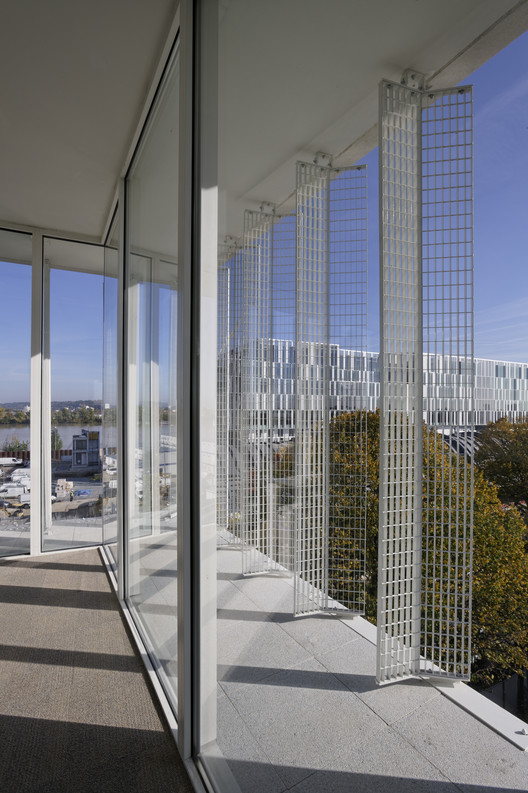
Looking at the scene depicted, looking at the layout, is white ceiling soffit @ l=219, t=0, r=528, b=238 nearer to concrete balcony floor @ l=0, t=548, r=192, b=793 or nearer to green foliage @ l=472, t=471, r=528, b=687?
green foliage @ l=472, t=471, r=528, b=687

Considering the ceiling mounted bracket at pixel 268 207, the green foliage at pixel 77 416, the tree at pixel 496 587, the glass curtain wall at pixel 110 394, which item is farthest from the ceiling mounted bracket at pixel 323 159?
the green foliage at pixel 77 416

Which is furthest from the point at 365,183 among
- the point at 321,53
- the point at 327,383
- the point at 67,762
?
the point at 67,762

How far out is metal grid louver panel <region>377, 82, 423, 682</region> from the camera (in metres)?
1.65

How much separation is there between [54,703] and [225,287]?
1847mm

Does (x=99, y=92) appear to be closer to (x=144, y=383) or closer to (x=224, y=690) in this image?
(x=144, y=383)

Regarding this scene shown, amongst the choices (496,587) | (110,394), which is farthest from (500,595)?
(110,394)

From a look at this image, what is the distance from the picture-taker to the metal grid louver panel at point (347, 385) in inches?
81.0

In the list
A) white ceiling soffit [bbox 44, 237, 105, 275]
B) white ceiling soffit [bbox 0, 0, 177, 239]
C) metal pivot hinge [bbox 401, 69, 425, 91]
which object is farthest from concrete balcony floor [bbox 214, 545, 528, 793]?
white ceiling soffit [bbox 44, 237, 105, 275]

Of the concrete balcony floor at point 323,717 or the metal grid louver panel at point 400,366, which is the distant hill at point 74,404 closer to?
the concrete balcony floor at point 323,717

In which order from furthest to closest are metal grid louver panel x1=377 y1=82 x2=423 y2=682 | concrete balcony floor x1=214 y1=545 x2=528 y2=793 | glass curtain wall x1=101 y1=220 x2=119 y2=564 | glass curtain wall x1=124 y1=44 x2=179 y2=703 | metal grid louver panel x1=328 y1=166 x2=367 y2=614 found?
glass curtain wall x1=101 y1=220 x2=119 y2=564, metal grid louver panel x1=328 y1=166 x2=367 y2=614, glass curtain wall x1=124 y1=44 x2=179 y2=703, metal grid louver panel x1=377 y1=82 x2=423 y2=682, concrete balcony floor x1=214 y1=545 x2=528 y2=793

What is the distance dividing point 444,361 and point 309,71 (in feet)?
3.74

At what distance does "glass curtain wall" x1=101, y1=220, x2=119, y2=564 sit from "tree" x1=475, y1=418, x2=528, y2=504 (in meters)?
2.90

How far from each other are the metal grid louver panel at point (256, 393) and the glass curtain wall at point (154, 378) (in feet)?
1.11

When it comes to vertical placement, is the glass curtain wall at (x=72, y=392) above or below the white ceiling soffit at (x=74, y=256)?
below
